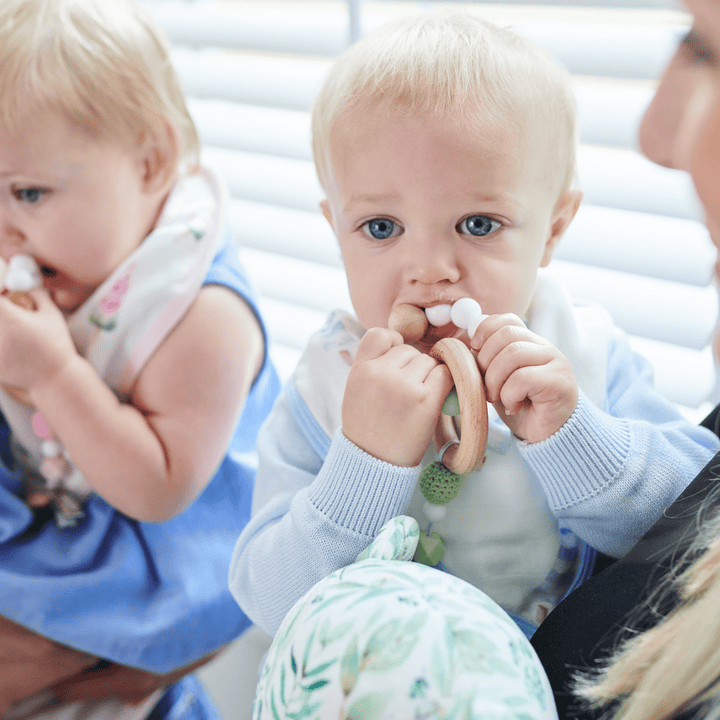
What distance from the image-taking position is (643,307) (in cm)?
99

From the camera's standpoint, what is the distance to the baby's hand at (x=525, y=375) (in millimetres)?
596

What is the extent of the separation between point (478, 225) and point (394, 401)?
195 millimetres

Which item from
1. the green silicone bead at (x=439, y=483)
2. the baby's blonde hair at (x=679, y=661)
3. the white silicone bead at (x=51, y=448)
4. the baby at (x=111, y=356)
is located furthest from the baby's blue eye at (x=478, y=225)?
the white silicone bead at (x=51, y=448)

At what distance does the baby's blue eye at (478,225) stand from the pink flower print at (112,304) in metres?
0.54

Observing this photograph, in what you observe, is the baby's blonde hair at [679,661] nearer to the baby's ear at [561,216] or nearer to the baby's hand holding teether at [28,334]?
the baby's ear at [561,216]

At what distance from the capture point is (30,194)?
3.05 feet

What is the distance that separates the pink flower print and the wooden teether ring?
1.84 ft

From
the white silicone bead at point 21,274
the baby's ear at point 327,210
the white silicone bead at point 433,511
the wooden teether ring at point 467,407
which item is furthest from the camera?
the white silicone bead at point 21,274

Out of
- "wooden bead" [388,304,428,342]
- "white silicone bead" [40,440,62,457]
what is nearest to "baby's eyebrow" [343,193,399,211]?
"wooden bead" [388,304,428,342]

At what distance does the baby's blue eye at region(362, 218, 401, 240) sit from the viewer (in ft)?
2.25

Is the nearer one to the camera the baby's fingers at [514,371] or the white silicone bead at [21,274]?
the baby's fingers at [514,371]

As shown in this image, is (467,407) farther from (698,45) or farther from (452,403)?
(698,45)

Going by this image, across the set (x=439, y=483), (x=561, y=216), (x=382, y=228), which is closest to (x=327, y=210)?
(x=382, y=228)

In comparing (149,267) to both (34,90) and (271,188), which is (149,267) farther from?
(271,188)
